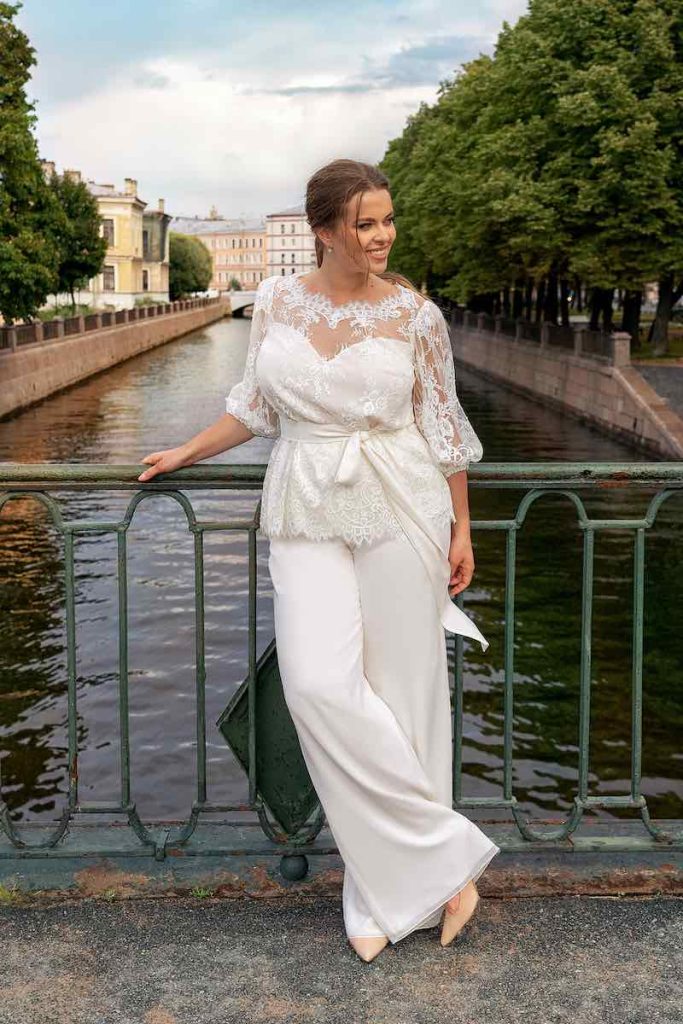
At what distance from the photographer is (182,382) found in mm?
43188

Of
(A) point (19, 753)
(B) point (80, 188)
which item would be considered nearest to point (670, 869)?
(A) point (19, 753)

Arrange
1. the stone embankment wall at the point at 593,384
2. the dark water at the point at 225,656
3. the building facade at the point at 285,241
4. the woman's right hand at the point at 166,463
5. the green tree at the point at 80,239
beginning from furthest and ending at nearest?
the building facade at the point at 285,241 → the green tree at the point at 80,239 → the stone embankment wall at the point at 593,384 → the dark water at the point at 225,656 → the woman's right hand at the point at 166,463

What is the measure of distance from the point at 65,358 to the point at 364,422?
3811 centimetres

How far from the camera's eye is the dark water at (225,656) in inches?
371

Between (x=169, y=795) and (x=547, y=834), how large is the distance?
556cm

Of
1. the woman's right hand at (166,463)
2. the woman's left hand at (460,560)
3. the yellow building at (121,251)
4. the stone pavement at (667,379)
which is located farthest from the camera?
the yellow building at (121,251)

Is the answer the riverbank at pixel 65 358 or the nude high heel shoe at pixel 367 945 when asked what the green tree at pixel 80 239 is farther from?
the nude high heel shoe at pixel 367 945

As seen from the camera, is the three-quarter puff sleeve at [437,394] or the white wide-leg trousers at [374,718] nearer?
the white wide-leg trousers at [374,718]

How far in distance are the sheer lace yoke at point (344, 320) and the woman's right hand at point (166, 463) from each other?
513mm

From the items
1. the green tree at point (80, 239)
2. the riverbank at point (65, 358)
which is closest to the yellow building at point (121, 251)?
the riverbank at point (65, 358)

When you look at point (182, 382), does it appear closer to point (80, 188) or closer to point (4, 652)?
point (80, 188)

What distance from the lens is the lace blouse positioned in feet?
11.1

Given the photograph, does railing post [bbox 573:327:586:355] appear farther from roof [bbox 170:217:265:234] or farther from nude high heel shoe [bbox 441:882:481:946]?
roof [bbox 170:217:265:234]

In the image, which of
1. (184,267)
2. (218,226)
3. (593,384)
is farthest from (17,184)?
(218,226)
